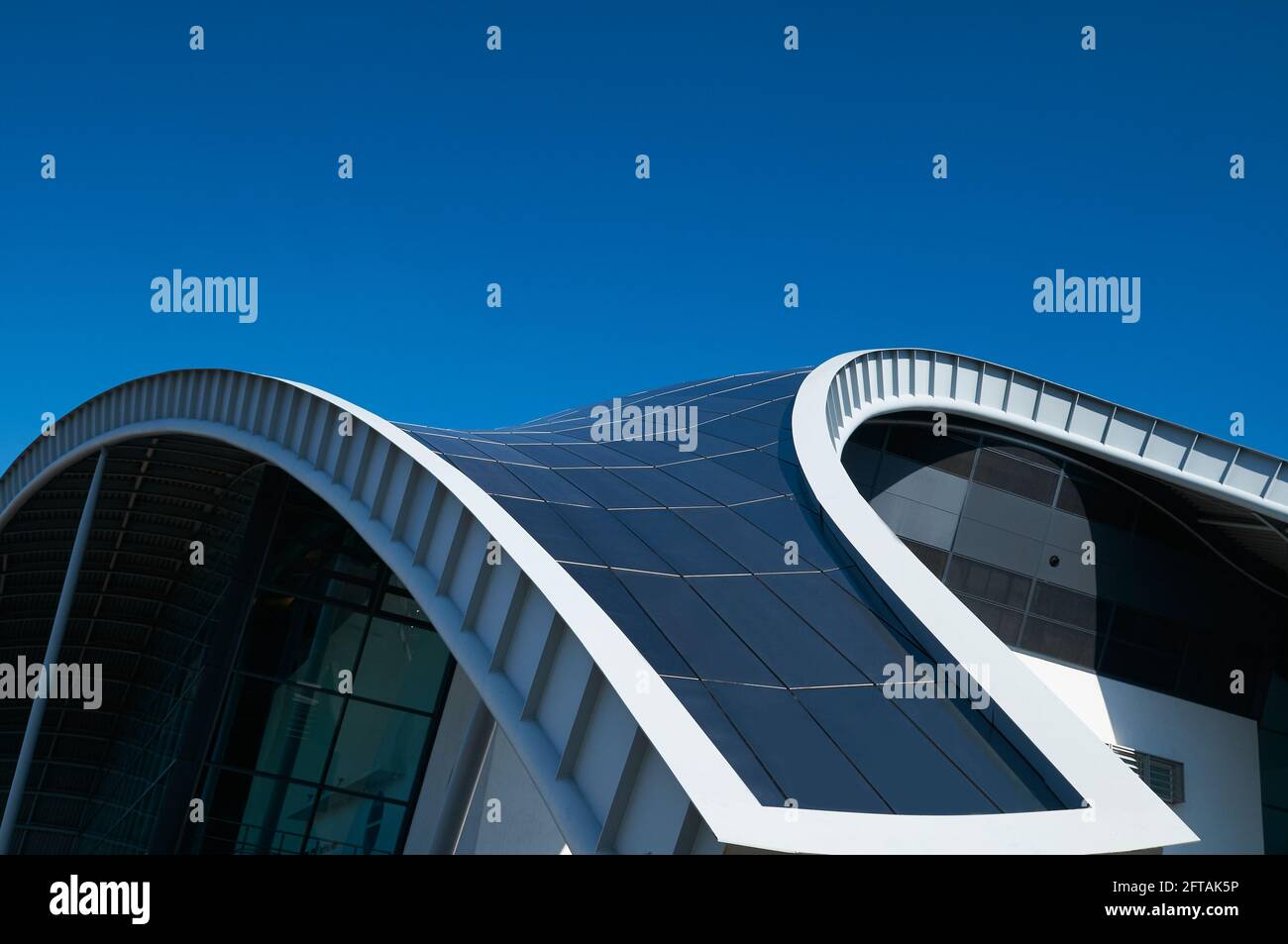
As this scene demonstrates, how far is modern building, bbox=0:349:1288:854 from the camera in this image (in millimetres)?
7605

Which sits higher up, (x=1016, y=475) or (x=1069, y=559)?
(x=1016, y=475)

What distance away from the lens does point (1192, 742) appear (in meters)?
23.6

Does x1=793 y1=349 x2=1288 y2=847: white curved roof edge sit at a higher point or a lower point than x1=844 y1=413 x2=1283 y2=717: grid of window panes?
higher

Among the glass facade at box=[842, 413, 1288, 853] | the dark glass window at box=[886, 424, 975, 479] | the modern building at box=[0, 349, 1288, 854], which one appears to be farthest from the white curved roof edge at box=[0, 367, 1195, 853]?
the glass facade at box=[842, 413, 1288, 853]

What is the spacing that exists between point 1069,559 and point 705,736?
18.9 meters

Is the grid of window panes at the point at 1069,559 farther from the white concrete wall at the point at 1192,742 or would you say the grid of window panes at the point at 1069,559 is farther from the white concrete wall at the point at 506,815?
the white concrete wall at the point at 506,815

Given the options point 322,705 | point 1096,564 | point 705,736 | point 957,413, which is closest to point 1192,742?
point 1096,564

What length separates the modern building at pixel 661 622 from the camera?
7.61 metres

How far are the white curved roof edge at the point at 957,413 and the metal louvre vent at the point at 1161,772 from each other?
5.83 meters

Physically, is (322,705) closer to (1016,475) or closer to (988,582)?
(988,582)

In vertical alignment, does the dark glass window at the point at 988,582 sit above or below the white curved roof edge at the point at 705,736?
below

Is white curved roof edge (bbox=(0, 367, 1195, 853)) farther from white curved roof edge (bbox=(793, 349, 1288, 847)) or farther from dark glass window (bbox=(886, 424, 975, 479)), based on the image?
dark glass window (bbox=(886, 424, 975, 479))

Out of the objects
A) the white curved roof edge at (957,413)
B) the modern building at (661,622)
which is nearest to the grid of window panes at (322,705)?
the modern building at (661,622)

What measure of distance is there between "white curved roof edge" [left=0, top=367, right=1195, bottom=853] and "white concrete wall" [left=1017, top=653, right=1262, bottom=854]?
1139 cm
